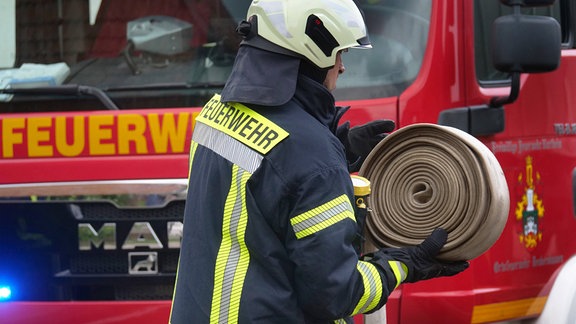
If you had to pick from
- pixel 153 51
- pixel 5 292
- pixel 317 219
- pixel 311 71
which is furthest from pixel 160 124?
pixel 317 219

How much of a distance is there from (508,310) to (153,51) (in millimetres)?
1742

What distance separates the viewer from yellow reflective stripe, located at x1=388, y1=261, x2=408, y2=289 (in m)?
2.82

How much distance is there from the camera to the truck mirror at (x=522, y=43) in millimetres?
3887

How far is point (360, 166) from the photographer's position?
3.56m

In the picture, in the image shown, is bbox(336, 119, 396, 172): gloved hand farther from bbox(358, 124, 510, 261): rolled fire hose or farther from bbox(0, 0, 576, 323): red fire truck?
bbox(0, 0, 576, 323): red fire truck

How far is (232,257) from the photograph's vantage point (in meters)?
2.68

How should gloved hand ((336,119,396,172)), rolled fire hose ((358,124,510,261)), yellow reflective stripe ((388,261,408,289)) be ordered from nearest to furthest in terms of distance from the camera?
yellow reflective stripe ((388,261,408,289)) → rolled fire hose ((358,124,510,261)) → gloved hand ((336,119,396,172))

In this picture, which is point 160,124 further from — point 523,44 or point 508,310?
point 508,310

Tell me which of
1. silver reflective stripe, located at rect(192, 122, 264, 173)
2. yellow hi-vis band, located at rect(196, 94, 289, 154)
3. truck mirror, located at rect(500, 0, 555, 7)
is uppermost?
truck mirror, located at rect(500, 0, 555, 7)

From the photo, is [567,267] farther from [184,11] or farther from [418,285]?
[184,11]

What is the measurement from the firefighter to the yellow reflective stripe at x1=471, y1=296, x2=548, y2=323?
127cm

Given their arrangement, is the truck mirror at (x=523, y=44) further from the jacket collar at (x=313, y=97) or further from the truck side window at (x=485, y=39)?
the jacket collar at (x=313, y=97)

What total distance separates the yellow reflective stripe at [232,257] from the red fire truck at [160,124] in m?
1.37

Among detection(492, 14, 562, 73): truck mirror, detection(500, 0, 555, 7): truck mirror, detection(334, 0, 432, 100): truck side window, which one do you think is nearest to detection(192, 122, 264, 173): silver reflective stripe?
detection(334, 0, 432, 100): truck side window
